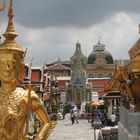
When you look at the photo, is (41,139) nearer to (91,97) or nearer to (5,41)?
(5,41)

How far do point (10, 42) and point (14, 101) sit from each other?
97 cm

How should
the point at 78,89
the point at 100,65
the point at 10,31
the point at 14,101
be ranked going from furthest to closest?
1. the point at 100,65
2. the point at 78,89
3. the point at 10,31
4. the point at 14,101

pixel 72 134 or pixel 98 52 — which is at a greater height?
pixel 98 52

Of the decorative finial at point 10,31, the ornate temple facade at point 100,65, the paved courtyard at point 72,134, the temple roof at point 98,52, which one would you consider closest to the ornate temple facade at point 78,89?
the ornate temple facade at point 100,65

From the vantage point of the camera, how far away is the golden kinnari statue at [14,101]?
6.89m

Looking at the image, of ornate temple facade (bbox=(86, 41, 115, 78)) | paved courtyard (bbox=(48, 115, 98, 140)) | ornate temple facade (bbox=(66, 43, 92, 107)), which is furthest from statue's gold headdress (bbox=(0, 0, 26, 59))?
ornate temple facade (bbox=(86, 41, 115, 78))

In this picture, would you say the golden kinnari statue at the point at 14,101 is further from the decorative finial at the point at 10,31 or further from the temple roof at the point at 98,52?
the temple roof at the point at 98,52

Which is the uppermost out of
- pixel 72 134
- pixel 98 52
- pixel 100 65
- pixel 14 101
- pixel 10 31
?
pixel 98 52

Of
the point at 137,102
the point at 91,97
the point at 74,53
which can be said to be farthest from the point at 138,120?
the point at 74,53

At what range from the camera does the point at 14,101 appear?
279 inches

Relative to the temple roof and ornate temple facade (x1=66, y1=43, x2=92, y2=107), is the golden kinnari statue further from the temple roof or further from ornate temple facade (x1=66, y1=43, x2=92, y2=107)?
the temple roof

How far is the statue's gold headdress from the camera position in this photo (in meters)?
7.05

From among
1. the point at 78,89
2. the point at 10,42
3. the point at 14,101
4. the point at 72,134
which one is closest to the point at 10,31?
the point at 10,42

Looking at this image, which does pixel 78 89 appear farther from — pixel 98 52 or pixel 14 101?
pixel 14 101
